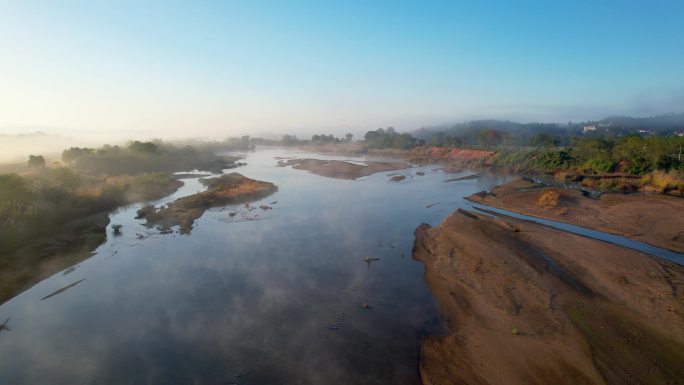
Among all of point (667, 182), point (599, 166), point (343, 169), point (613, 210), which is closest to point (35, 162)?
point (343, 169)

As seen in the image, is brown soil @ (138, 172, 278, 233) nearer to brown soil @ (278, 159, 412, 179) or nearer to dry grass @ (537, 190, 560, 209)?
brown soil @ (278, 159, 412, 179)

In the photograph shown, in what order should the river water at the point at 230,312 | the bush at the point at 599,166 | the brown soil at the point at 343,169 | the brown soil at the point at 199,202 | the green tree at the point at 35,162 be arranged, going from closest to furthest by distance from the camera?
the river water at the point at 230,312 → the brown soil at the point at 199,202 → the bush at the point at 599,166 → the green tree at the point at 35,162 → the brown soil at the point at 343,169

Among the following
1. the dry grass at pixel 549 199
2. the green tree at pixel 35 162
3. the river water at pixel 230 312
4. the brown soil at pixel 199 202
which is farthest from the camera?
the green tree at pixel 35 162

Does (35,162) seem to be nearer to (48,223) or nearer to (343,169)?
(48,223)

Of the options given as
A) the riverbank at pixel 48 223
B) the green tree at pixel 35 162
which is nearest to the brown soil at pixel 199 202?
the riverbank at pixel 48 223

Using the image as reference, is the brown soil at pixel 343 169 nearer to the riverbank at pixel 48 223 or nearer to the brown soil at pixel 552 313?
the riverbank at pixel 48 223
